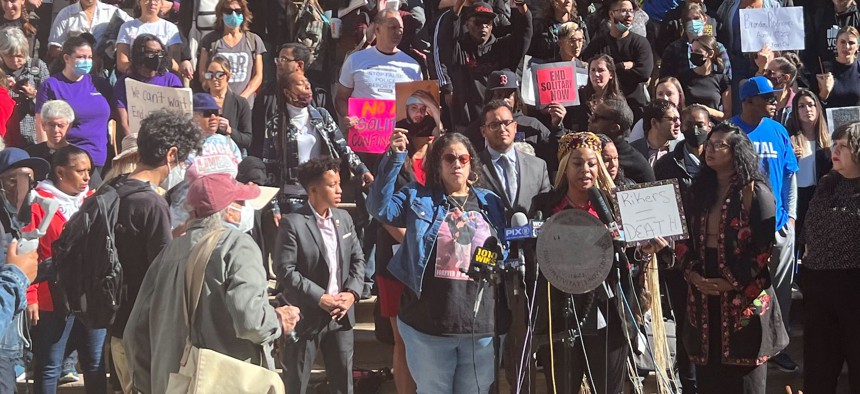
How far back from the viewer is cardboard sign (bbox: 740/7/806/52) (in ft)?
32.9

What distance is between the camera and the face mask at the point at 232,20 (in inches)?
384

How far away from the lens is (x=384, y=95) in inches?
363

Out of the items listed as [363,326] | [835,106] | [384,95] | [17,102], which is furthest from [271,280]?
[835,106]

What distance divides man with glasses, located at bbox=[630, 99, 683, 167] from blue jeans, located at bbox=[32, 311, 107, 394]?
12.4ft

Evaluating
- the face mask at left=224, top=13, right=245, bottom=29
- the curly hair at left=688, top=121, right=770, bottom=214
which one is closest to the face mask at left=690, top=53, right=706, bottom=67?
the curly hair at left=688, top=121, right=770, bottom=214

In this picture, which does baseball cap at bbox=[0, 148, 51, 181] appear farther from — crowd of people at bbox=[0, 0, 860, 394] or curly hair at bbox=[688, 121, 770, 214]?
curly hair at bbox=[688, 121, 770, 214]

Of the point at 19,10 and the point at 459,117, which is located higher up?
the point at 19,10

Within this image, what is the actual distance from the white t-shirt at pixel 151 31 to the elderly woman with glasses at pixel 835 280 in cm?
513

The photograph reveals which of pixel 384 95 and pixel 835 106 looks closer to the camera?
pixel 384 95

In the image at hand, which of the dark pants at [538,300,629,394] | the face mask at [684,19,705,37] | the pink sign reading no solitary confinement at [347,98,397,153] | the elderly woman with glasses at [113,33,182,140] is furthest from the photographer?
the face mask at [684,19,705,37]

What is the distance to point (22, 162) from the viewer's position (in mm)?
8102

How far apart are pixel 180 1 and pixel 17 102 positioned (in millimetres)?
1736

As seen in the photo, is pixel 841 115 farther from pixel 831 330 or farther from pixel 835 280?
pixel 831 330

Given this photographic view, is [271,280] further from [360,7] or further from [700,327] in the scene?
[700,327]
